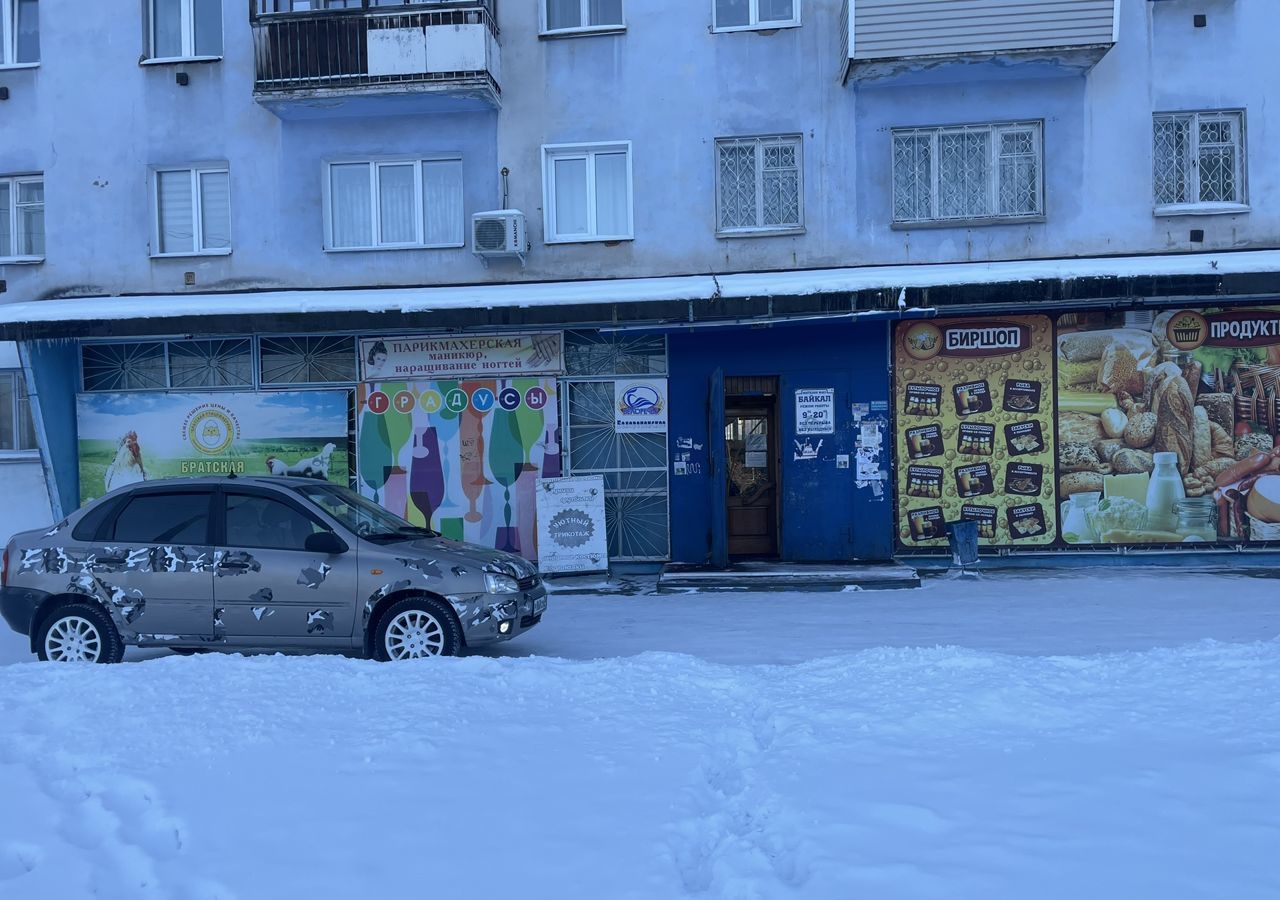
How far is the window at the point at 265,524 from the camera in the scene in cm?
878

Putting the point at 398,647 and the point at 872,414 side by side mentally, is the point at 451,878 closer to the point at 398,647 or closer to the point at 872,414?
the point at 398,647

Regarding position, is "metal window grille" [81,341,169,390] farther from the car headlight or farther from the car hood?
the car headlight

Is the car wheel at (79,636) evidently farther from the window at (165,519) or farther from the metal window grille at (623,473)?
the metal window grille at (623,473)

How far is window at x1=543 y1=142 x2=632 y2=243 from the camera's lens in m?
15.0

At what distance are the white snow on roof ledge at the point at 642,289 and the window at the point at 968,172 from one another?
2.73 ft

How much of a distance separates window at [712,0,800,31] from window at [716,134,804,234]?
1550 millimetres

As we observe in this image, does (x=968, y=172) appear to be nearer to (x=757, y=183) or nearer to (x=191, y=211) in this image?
(x=757, y=183)

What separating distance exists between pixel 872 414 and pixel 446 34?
24.6 feet

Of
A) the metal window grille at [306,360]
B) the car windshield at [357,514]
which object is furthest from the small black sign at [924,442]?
the metal window grille at [306,360]

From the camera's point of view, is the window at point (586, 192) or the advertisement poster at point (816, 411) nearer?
the advertisement poster at point (816, 411)

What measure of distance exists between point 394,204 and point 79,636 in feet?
27.1

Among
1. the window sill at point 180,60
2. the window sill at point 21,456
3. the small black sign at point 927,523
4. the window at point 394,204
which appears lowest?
the small black sign at point 927,523

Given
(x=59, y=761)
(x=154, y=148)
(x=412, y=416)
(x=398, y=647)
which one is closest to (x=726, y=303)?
(x=412, y=416)

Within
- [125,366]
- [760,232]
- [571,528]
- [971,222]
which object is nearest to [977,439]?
[971,222]
